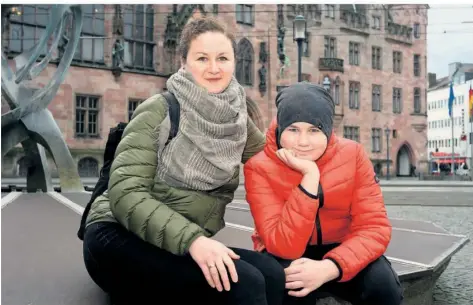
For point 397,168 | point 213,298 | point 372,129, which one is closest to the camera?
point 213,298

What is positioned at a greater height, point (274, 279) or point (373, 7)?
point (373, 7)

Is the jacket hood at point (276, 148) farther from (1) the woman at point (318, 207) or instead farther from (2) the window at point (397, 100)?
(2) the window at point (397, 100)

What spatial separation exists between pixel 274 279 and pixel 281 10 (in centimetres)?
2930

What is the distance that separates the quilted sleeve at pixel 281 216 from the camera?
2117mm

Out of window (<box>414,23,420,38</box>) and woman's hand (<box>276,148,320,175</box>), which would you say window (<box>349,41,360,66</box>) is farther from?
woman's hand (<box>276,148,320,175</box>)

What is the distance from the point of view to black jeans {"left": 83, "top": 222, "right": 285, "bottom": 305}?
194cm

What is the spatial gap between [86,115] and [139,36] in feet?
15.8

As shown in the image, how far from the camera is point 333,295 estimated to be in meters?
2.38

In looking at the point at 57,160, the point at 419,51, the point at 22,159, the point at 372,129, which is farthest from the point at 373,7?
the point at 57,160

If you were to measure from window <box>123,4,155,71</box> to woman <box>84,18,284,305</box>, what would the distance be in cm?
2398

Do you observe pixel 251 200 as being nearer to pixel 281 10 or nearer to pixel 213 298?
pixel 213 298

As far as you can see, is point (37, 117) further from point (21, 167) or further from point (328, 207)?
point (21, 167)

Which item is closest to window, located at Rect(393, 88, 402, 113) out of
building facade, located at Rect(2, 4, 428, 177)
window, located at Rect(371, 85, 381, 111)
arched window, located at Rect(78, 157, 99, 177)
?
building facade, located at Rect(2, 4, 428, 177)

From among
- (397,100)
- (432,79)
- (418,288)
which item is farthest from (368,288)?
(432,79)
